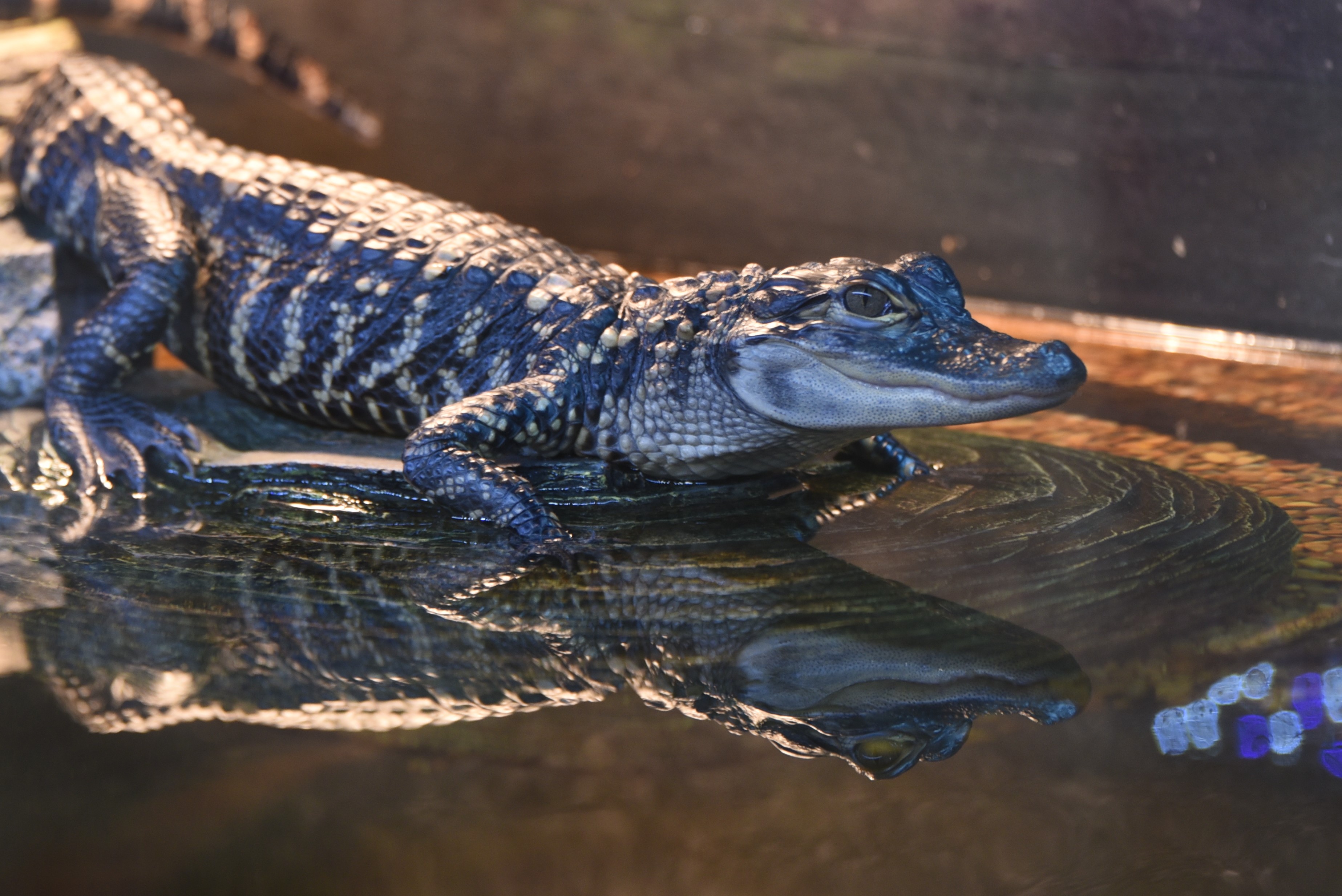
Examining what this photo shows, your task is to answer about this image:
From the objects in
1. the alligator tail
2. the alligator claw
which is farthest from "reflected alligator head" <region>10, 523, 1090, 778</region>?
the alligator tail

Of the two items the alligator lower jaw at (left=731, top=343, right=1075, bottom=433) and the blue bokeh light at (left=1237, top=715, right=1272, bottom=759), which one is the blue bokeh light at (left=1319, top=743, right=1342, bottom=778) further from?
A: the alligator lower jaw at (left=731, top=343, right=1075, bottom=433)

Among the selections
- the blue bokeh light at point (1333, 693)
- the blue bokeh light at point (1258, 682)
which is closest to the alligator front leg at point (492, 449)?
the blue bokeh light at point (1258, 682)

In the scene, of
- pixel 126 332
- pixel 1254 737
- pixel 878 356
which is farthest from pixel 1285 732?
pixel 126 332

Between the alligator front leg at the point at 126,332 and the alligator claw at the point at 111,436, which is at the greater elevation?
the alligator front leg at the point at 126,332

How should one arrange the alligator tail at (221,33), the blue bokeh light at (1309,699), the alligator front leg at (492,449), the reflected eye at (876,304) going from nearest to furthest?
the blue bokeh light at (1309,699), the reflected eye at (876,304), the alligator front leg at (492,449), the alligator tail at (221,33)

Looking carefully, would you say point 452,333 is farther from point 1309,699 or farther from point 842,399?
point 1309,699

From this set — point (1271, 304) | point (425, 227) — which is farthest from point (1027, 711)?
point (1271, 304)

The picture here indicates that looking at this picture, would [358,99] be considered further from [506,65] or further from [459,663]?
[459,663]

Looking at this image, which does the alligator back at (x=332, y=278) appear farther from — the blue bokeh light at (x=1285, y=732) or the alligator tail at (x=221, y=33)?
the blue bokeh light at (x=1285, y=732)
